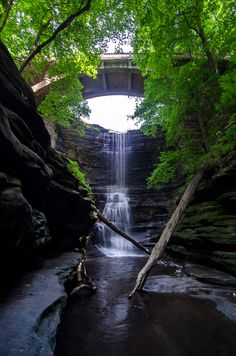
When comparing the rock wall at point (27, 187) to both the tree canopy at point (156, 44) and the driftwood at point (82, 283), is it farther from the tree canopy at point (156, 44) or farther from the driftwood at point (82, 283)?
the tree canopy at point (156, 44)

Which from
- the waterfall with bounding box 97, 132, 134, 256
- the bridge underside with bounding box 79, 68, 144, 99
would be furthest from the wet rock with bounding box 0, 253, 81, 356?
the bridge underside with bounding box 79, 68, 144, 99

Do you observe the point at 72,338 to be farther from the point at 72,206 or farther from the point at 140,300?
the point at 72,206

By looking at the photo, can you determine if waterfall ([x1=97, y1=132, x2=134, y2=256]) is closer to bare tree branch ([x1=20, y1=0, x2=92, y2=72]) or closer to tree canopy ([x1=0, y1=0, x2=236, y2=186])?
tree canopy ([x1=0, y1=0, x2=236, y2=186])

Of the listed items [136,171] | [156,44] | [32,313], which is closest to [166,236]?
[32,313]

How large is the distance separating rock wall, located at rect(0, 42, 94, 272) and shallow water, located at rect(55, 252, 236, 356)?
1974 millimetres

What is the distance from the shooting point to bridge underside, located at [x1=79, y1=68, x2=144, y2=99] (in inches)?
930

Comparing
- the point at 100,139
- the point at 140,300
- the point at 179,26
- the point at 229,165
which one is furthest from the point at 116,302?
the point at 100,139

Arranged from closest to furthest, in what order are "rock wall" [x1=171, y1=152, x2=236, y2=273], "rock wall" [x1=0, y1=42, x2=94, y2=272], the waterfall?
1. "rock wall" [x1=0, y1=42, x2=94, y2=272]
2. "rock wall" [x1=171, y1=152, x2=236, y2=273]
3. the waterfall

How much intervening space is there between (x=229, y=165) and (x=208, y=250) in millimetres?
3233

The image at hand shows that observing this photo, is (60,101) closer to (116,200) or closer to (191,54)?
(191,54)

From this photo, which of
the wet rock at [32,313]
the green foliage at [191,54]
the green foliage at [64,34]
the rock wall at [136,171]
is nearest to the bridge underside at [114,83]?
the rock wall at [136,171]

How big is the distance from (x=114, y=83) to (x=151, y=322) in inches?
989

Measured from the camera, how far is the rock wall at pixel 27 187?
168 inches

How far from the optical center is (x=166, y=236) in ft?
24.4
